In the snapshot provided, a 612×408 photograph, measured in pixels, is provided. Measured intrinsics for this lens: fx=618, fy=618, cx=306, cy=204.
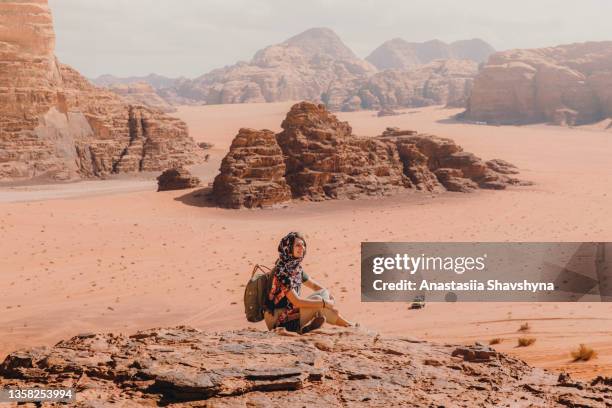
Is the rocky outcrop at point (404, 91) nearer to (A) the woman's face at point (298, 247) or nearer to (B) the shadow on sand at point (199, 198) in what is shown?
(B) the shadow on sand at point (199, 198)

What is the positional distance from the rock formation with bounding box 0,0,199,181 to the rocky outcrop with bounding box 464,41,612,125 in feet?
169

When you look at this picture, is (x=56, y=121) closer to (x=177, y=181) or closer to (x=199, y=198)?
(x=177, y=181)

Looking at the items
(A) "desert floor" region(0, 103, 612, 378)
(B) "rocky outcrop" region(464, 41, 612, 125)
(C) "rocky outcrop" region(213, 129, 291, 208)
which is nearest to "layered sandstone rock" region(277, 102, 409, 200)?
(A) "desert floor" region(0, 103, 612, 378)

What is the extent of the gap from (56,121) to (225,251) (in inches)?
830

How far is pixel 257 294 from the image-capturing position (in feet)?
17.8

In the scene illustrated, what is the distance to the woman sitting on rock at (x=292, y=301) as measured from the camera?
522 centimetres

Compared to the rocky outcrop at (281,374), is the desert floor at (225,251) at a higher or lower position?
lower

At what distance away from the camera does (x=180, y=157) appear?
3788 cm

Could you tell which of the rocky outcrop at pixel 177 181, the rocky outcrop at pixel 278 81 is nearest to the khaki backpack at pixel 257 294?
the rocky outcrop at pixel 177 181

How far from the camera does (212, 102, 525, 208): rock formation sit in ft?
80.5

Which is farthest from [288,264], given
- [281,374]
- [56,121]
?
[56,121]

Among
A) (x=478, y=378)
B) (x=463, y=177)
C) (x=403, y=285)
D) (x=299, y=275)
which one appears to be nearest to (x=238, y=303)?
(x=403, y=285)

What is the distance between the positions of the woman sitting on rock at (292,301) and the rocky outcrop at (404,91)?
10279cm

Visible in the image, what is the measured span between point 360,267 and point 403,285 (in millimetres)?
2416
